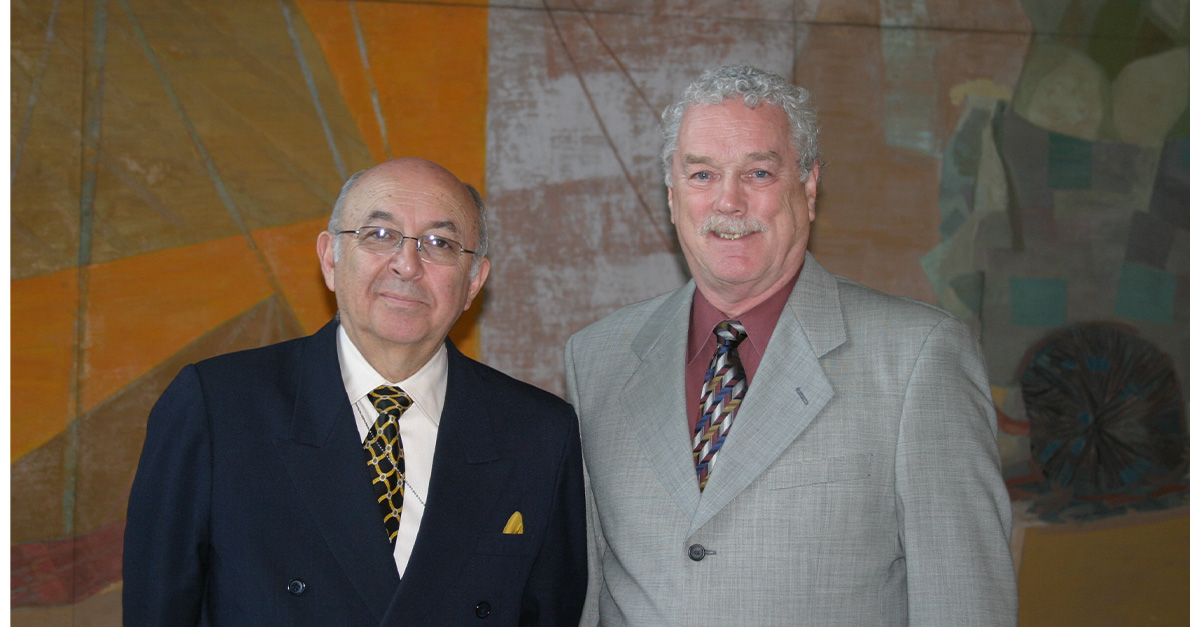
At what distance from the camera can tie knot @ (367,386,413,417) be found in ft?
6.50

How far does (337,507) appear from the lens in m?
1.83

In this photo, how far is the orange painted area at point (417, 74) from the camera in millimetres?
4023

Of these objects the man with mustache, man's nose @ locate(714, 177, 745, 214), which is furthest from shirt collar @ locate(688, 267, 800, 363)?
man's nose @ locate(714, 177, 745, 214)

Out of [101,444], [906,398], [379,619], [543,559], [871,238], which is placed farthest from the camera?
A: [871,238]

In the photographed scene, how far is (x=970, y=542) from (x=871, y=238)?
2633 mm

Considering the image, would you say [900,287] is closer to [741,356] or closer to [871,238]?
[871,238]

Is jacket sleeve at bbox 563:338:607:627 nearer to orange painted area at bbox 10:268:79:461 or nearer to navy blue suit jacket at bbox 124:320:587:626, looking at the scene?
navy blue suit jacket at bbox 124:320:587:626

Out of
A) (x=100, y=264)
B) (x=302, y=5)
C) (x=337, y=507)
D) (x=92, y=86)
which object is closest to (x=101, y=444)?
(x=100, y=264)

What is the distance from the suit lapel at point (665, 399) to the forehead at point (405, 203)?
56cm

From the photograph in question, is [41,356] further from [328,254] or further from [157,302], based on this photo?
[328,254]

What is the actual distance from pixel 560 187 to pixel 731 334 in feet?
7.02

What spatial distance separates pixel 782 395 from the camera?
2.00 meters

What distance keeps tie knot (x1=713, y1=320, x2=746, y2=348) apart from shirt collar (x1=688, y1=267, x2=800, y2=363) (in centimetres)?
1

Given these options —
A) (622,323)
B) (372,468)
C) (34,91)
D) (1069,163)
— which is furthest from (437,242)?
(1069,163)
